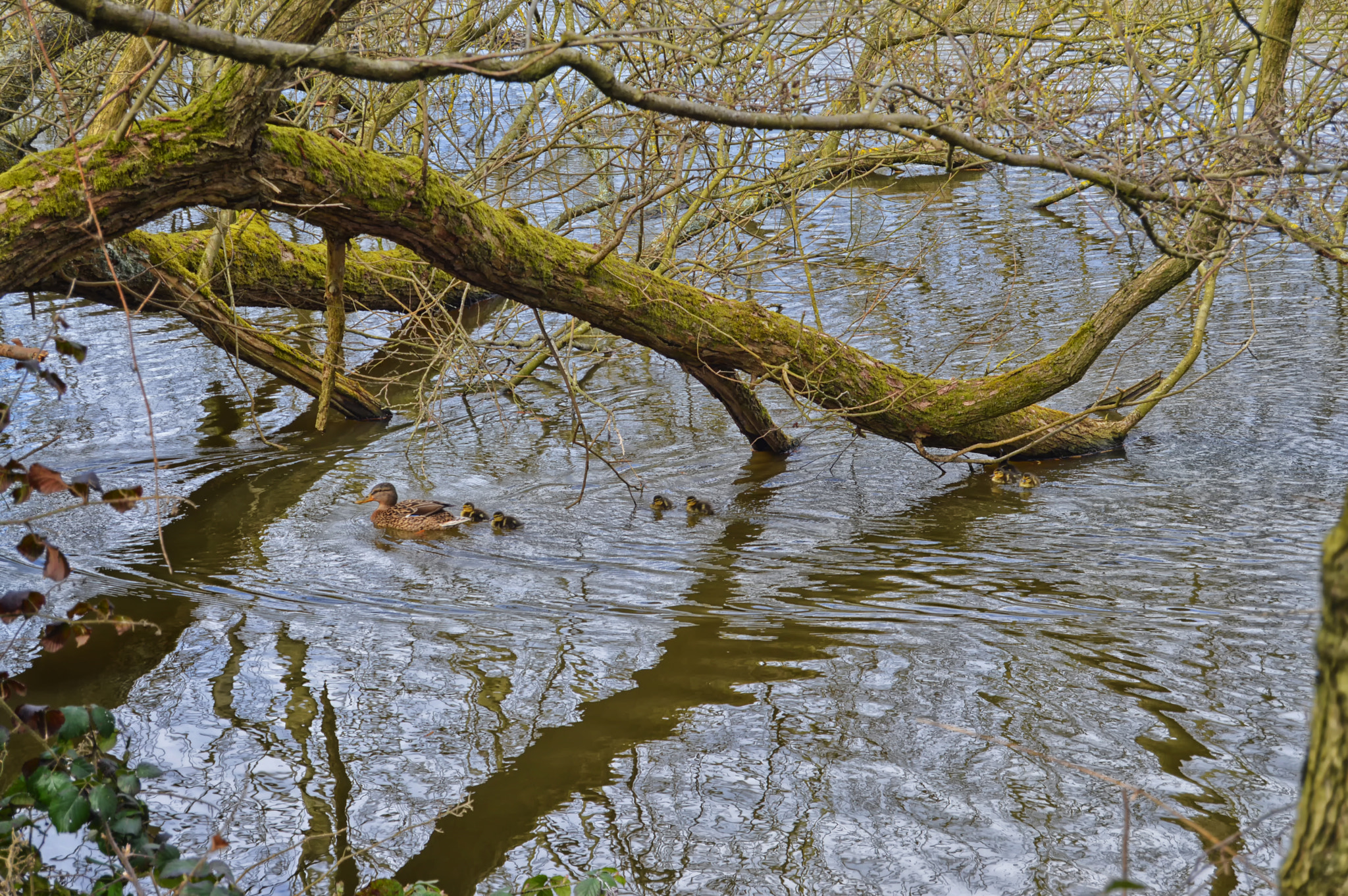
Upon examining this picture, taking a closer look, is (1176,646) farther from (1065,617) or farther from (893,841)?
(893,841)

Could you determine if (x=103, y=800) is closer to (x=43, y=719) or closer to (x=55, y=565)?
(x=43, y=719)

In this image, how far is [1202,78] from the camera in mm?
8539

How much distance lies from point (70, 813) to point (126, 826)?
0.51 feet

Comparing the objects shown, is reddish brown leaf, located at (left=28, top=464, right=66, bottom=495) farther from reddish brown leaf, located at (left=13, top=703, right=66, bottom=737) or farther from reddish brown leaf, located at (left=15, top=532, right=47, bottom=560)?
reddish brown leaf, located at (left=13, top=703, right=66, bottom=737)

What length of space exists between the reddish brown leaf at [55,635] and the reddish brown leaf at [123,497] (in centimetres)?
39

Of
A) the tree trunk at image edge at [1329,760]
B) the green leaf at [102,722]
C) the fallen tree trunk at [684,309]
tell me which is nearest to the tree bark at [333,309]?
the fallen tree trunk at [684,309]

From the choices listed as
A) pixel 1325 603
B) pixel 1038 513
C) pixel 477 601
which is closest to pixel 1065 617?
pixel 1038 513

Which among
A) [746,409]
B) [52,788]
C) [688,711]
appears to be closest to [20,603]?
[52,788]

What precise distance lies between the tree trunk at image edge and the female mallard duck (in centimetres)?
624

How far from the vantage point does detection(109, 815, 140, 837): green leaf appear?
3068 millimetres

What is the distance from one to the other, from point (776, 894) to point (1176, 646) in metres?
2.68

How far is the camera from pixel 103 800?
303 centimetres

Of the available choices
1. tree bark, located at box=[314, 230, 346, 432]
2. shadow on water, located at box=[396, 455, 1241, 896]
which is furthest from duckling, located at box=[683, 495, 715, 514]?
tree bark, located at box=[314, 230, 346, 432]

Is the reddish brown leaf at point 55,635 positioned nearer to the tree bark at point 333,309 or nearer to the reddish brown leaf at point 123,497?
the reddish brown leaf at point 123,497
